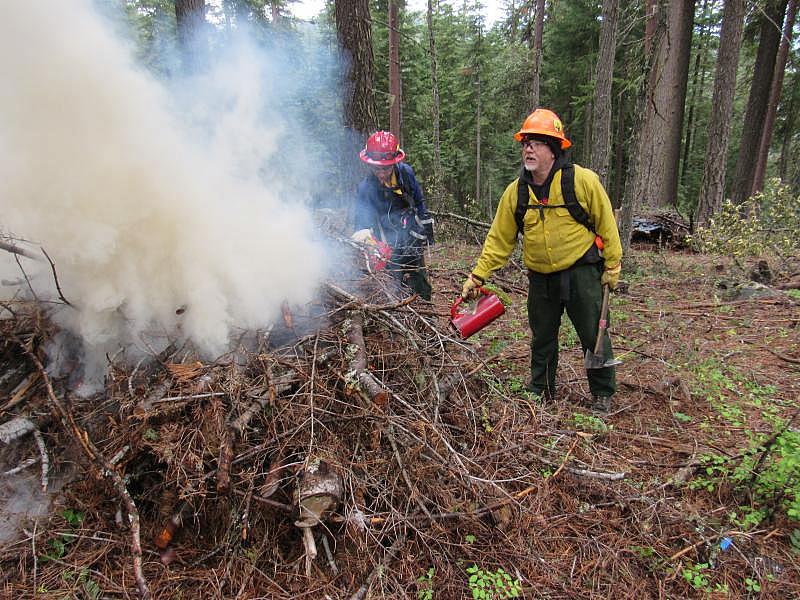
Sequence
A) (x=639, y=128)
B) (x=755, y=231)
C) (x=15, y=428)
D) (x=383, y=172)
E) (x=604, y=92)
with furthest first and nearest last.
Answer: (x=604, y=92)
(x=755, y=231)
(x=639, y=128)
(x=383, y=172)
(x=15, y=428)

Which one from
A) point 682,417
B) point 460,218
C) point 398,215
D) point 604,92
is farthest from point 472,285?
point 604,92

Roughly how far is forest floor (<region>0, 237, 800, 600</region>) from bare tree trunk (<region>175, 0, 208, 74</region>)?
6.36 m

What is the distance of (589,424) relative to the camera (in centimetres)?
331

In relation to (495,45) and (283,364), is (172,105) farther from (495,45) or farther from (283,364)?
(495,45)

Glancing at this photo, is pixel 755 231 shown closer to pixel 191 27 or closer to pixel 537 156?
pixel 537 156

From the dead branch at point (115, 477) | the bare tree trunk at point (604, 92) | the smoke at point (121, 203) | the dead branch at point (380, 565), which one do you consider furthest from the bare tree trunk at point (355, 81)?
the dead branch at point (380, 565)

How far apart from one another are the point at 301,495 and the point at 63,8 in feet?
10.4

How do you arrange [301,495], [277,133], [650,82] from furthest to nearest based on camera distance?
[650,82] → [277,133] → [301,495]

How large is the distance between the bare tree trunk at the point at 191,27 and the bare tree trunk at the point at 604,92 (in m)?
6.24

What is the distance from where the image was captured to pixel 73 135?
107 inches

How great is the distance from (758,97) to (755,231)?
886cm

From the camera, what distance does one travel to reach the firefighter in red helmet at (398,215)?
4668 millimetres

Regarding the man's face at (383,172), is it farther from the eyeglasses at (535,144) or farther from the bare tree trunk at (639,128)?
the bare tree trunk at (639,128)

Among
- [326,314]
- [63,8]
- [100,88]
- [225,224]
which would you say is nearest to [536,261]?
[326,314]
